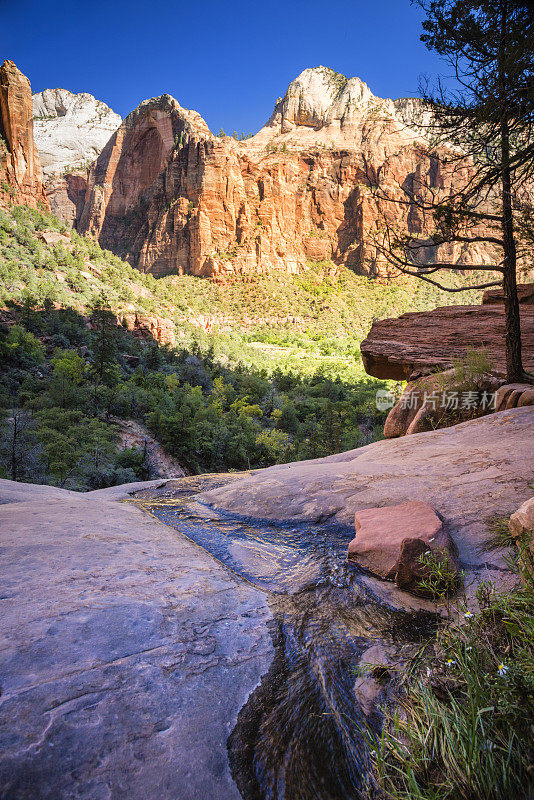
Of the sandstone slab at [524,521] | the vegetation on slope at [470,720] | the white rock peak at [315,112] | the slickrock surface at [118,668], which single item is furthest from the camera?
the white rock peak at [315,112]

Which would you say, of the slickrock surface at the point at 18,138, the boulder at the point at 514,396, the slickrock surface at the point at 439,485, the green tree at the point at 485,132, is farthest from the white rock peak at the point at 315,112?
the slickrock surface at the point at 439,485

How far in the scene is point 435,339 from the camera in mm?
7965

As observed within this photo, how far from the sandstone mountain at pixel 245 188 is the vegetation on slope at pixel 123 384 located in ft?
100.0

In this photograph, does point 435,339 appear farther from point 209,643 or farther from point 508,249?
point 209,643

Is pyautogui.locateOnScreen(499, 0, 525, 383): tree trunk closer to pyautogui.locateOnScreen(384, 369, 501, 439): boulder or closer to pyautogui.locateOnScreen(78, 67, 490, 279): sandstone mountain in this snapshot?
pyautogui.locateOnScreen(384, 369, 501, 439): boulder

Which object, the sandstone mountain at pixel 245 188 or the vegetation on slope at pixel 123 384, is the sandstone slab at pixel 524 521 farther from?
the sandstone mountain at pixel 245 188

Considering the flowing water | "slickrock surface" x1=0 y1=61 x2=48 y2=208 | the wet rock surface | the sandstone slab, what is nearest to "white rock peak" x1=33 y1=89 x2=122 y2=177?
"slickrock surface" x1=0 y1=61 x2=48 y2=208

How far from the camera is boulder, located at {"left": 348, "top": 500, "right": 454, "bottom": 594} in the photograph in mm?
2295

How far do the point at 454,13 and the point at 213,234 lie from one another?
78829 mm

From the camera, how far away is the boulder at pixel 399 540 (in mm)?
2295

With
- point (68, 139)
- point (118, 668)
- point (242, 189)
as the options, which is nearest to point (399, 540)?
point (118, 668)

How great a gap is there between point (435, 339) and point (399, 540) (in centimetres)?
661

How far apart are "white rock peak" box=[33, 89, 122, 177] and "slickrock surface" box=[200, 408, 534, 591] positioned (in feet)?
492

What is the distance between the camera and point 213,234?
7600 centimetres
